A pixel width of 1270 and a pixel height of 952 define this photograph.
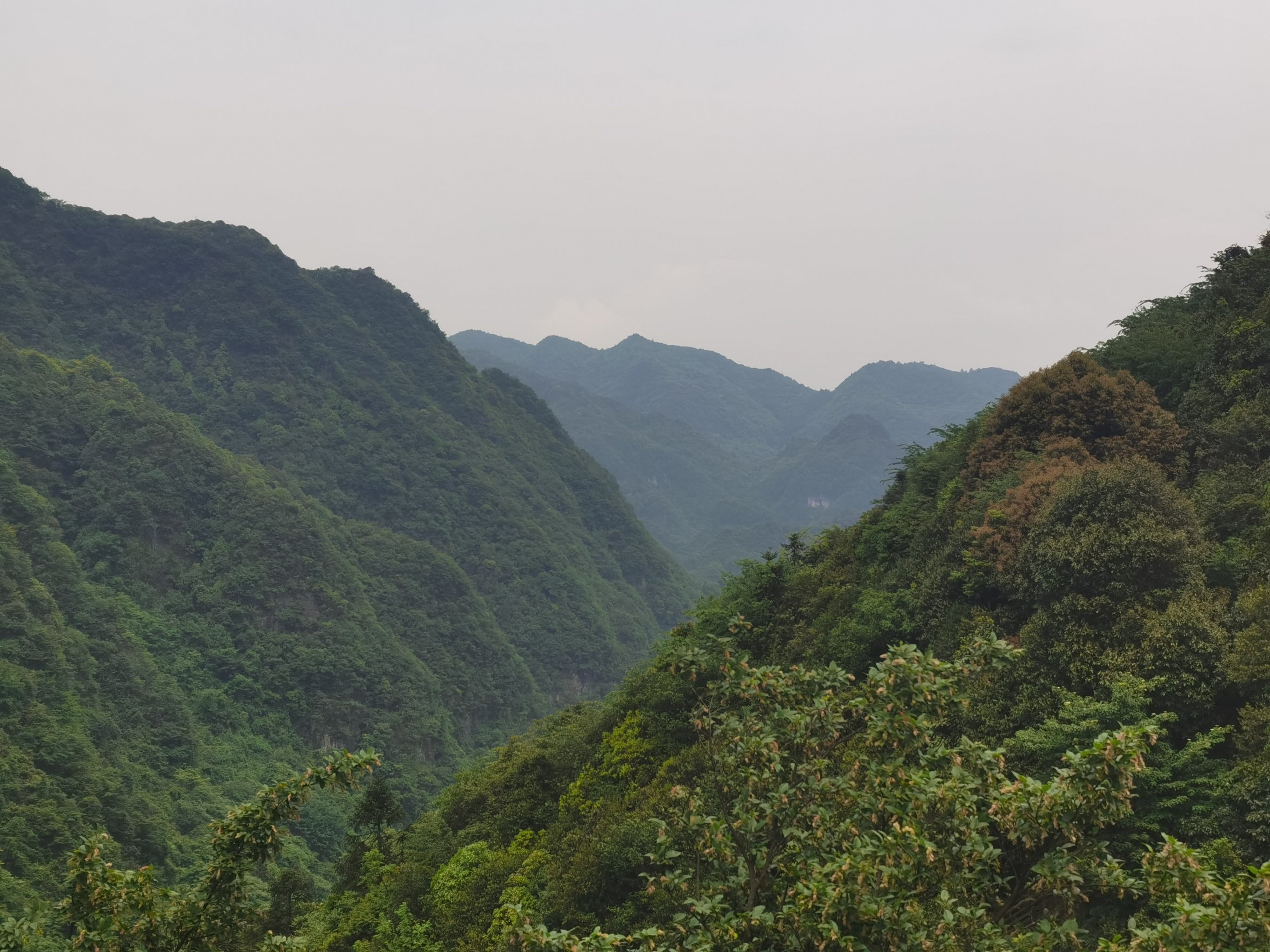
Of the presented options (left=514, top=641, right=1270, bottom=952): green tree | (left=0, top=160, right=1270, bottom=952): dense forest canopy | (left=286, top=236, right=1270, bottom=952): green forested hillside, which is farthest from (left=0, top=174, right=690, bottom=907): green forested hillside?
(left=514, top=641, right=1270, bottom=952): green tree

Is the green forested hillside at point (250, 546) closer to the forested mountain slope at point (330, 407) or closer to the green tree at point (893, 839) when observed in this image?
the forested mountain slope at point (330, 407)

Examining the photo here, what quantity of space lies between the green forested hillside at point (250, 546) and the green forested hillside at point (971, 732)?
2481 centimetres

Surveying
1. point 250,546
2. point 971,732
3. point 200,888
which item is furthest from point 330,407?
point 200,888

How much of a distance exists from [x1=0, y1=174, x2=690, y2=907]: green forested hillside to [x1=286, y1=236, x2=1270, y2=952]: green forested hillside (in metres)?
24.8

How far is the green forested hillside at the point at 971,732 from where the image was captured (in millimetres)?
5457

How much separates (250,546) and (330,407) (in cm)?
3918

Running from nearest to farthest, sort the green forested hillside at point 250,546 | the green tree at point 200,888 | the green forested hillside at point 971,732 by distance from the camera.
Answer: the green forested hillside at point 971,732, the green tree at point 200,888, the green forested hillside at point 250,546

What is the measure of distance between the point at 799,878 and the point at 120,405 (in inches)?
3315

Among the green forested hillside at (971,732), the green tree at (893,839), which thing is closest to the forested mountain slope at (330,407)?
the green forested hillside at (971,732)

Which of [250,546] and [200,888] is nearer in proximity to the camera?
[200,888]

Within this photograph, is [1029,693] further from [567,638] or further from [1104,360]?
[567,638]

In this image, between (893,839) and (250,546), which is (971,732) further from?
(250,546)

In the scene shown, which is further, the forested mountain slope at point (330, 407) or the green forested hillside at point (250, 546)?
the forested mountain slope at point (330, 407)

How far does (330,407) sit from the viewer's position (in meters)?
110
